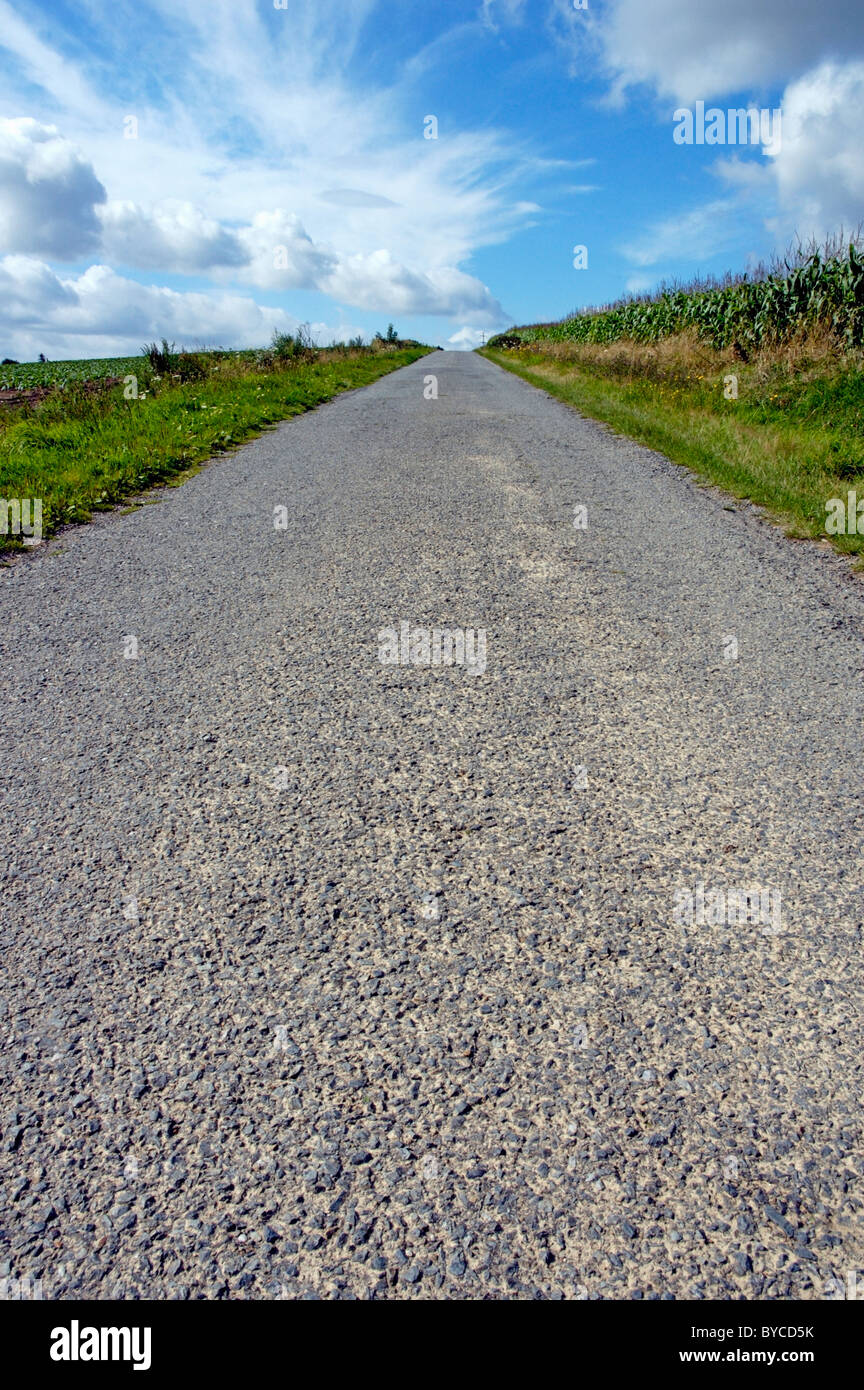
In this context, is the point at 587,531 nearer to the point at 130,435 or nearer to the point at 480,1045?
the point at 480,1045

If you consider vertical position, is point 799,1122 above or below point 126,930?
below

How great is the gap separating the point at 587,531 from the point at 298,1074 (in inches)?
206

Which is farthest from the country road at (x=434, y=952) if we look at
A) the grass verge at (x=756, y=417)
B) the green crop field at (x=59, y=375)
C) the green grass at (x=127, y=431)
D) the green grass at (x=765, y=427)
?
the green crop field at (x=59, y=375)

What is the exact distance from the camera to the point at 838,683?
12.9 feet

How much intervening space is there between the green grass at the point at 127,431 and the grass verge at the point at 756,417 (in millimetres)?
5698

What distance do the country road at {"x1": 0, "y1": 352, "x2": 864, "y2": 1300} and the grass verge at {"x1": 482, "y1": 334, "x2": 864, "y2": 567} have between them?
2.90 metres

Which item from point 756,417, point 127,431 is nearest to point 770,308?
point 756,417

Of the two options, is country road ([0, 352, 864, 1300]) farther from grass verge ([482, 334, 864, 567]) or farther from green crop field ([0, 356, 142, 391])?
green crop field ([0, 356, 142, 391])

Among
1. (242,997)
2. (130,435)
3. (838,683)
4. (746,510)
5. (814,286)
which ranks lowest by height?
(242,997)

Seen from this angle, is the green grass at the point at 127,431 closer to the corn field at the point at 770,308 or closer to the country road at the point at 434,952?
the country road at the point at 434,952

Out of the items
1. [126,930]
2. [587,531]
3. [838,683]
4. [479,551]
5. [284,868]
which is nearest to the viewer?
[126,930]

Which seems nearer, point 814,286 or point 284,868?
point 284,868

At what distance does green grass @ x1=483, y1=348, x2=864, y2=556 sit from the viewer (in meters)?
7.37

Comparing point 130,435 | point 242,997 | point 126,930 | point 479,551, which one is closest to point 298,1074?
point 242,997
